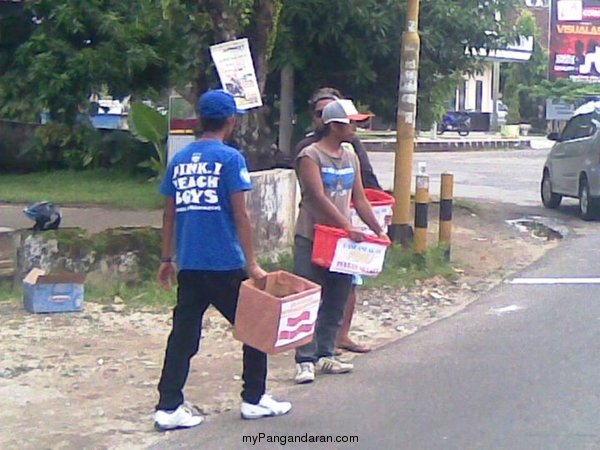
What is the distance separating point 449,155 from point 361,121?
29.6 m

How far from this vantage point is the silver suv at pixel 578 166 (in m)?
17.2

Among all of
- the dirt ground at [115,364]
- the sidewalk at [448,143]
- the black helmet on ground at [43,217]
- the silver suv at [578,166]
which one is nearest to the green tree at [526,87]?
the sidewalk at [448,143]

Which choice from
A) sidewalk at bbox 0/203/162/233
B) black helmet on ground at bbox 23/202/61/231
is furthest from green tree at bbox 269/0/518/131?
black helmet on ground at bbox 23/202/61/231

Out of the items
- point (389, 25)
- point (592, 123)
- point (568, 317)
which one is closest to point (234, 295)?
point (568, 317)

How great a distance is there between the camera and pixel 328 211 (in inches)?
294

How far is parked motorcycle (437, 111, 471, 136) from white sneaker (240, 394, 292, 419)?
4353cm

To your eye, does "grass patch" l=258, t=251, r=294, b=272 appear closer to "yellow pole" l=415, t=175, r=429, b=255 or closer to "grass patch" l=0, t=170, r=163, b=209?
"yellow pole" l=415, t=175, r=429, b=255

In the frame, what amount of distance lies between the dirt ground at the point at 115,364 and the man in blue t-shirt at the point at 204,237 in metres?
0.44

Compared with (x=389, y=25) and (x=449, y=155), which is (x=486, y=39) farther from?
(x=449, y=155)

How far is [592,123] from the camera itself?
59.2 feet

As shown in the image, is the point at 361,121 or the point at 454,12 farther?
the point at 454,12

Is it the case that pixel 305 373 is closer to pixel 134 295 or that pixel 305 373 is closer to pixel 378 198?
pixel 378 198

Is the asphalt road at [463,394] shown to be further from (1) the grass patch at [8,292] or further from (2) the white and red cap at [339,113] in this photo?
(1) the grass patch at [8,292]

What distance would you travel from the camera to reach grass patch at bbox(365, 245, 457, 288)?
11.4m
